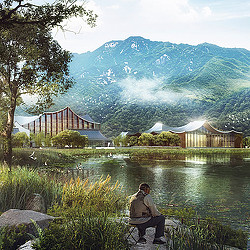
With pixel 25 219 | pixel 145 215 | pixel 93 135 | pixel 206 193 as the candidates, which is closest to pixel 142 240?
pixel 145 215

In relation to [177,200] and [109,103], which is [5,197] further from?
[109,103]

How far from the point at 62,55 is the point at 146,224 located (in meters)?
9.80

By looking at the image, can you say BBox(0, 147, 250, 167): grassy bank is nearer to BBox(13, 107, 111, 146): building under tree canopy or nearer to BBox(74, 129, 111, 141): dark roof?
BBox(74, 129, 111, 141): dark roof

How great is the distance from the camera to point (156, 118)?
127 meters

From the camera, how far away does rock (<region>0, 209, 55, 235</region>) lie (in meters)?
5.18

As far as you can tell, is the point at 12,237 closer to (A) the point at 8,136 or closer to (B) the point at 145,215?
(B) the point at 145,215

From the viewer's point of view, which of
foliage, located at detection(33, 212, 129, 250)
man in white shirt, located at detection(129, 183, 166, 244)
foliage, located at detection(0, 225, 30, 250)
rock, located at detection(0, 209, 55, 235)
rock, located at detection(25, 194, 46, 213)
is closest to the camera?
foliage, located at detection(33, 212, 129, 250)

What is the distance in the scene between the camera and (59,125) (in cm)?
6950

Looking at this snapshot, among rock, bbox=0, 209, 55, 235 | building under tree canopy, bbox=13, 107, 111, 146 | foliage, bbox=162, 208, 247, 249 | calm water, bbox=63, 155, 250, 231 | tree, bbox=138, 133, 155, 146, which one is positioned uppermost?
building under tree canopy, bbox=13, 107, 111, 146

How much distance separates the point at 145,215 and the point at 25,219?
2075mm

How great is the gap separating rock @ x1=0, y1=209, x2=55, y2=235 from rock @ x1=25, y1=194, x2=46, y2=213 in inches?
69.2

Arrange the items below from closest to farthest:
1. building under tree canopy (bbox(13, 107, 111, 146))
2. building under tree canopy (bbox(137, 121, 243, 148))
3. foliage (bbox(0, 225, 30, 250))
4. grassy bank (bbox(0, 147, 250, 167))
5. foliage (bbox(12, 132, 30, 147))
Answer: foliage (bbox(0, 225, 30, 250)) < grassy bank (bbox(0, 147, 250, 167)) < foliage (bbox(12, 132, 30, 147)) < building under tree canopy (bbox(137, 121, 243, 148)) < building under tree canopy (bbox(13, 107, 111, 146))

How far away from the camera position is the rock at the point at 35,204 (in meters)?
7.30

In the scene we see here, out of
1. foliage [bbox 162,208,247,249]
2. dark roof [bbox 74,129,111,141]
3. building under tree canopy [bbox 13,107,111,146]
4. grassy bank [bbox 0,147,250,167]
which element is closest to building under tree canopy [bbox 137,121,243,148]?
dark roof [bbox 74,129,111,141]
